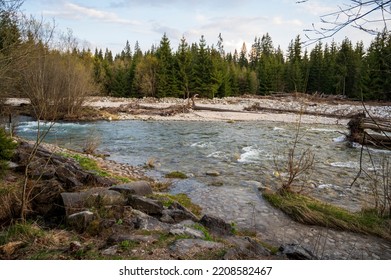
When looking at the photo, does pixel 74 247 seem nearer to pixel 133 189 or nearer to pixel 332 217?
pixel 133 189

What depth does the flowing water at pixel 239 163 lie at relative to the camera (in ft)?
24.3

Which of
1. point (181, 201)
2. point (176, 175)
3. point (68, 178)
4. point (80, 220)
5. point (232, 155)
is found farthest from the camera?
point (232, 155)

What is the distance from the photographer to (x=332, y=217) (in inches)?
260

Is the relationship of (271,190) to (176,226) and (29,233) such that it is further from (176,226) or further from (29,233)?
(29,233)

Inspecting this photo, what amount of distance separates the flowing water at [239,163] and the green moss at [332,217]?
0.28 m

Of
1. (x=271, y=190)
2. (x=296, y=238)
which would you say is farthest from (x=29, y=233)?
(x=271, y=190)

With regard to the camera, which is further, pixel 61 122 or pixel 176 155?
pixel 61 122

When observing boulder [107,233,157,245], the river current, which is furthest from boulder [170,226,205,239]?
the river current

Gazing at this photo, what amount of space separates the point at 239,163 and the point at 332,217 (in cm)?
587

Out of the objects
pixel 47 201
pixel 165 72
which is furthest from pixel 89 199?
pixel 165 72

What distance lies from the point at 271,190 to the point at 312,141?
9827 mm

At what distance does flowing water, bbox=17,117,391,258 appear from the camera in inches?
291

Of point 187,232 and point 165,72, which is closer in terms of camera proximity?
point 187,232

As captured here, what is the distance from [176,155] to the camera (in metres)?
14.0
